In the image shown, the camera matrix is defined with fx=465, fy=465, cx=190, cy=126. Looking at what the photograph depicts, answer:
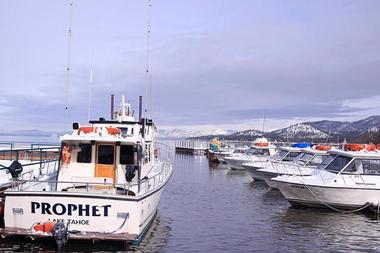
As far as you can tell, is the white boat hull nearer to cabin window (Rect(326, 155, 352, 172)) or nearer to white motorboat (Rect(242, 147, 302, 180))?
cabin window (Rect(326, 155, 352, 172))

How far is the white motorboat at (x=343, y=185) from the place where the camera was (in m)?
18.6

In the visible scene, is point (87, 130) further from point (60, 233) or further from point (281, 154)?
point (281, 154)

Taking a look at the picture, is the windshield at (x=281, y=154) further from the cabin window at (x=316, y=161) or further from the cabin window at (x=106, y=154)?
the cabin window at (x=106, y=154)

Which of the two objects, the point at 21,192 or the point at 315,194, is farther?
the point at 315,194

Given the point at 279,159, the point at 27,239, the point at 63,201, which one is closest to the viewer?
the point at 63,201

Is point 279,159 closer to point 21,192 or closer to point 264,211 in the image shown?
point 264,211

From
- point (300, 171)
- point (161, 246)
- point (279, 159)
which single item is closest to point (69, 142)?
point (161, 246)

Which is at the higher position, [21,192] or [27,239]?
[21,192]

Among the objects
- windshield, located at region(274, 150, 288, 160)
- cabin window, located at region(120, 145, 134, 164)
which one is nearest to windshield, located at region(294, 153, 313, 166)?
windshield, located at region(274, 150, 288, 160)

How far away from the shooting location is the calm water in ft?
43.5

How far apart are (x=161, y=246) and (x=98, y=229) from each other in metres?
2.36

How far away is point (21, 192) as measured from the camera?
11.7 metres

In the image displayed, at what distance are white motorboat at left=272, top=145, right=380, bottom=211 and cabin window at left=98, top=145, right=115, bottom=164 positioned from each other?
8622mm

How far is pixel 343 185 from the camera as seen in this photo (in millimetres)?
18625
